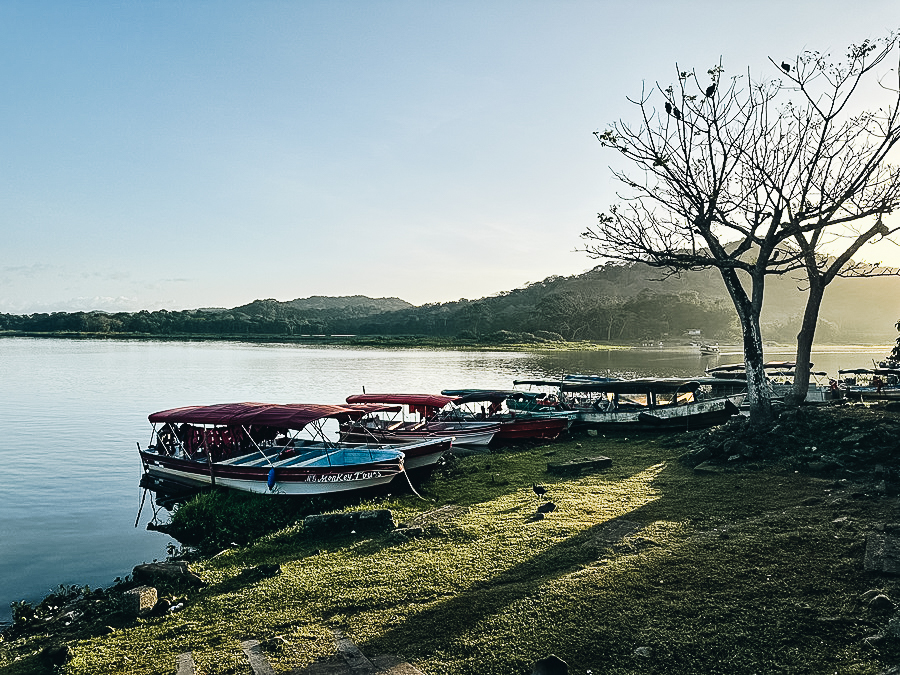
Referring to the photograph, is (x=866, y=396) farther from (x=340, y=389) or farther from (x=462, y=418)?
(x=340, y=389)

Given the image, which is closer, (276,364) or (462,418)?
(462,418)

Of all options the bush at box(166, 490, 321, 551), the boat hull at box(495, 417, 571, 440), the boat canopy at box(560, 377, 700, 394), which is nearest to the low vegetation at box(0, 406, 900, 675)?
the bush at box(166, 490, 321, 551)

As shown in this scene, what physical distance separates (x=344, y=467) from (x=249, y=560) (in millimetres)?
5347

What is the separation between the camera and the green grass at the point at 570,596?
6984 millimetres

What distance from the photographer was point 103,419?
39938 mm

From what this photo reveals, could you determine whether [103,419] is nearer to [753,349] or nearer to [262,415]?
[262,415]

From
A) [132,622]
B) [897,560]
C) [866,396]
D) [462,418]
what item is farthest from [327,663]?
[866,396]

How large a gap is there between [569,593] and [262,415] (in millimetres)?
14324

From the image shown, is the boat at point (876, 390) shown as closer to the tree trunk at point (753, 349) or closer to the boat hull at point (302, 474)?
the tree trunk at point (753, 349)

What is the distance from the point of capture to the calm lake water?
16453 mm

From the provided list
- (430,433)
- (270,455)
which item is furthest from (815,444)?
(270,455)

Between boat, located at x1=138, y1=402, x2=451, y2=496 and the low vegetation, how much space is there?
137 inches

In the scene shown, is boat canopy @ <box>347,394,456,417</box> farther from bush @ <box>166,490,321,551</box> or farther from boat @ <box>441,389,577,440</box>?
bush @ <box>166,490,321,551</box>

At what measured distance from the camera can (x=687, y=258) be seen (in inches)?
868
